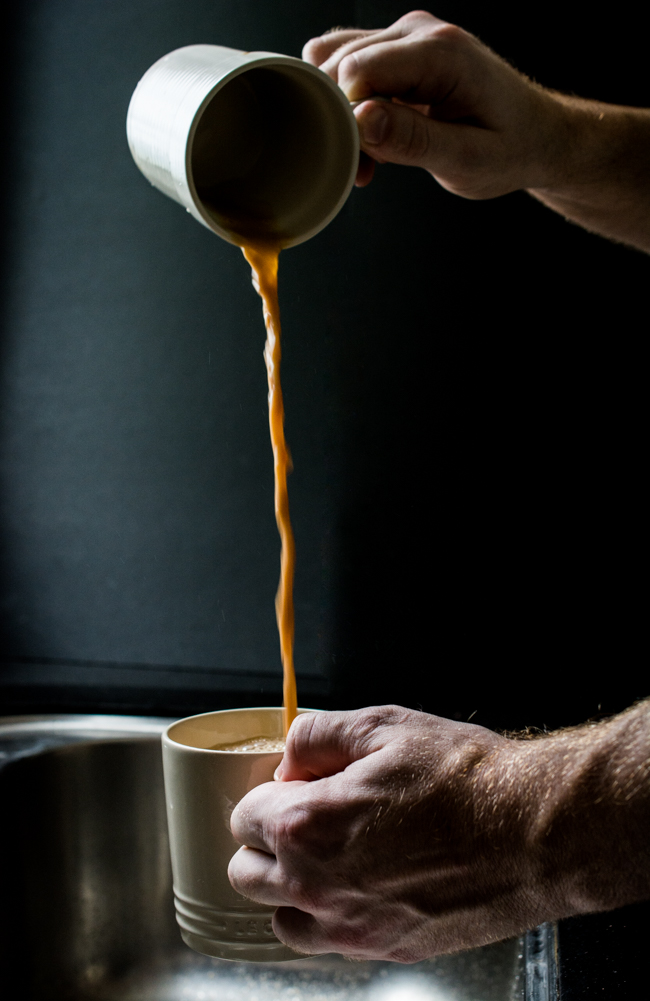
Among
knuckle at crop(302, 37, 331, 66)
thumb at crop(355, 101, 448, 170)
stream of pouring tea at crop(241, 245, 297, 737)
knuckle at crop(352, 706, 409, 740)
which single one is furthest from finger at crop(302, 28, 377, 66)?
knuckle at crop(352, 706, 409, 740)

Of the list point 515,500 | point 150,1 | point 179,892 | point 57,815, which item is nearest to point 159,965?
point 57,815

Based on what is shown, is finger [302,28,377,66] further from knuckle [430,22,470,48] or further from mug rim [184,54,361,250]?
mug rim [184,54,361,250]

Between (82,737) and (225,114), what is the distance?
0.61 m

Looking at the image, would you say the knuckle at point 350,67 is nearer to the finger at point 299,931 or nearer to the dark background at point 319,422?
the dark background at point 319,422

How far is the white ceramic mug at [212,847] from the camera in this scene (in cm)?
46

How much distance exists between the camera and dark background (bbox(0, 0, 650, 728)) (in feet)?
3.17

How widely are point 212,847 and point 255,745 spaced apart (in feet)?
0.23

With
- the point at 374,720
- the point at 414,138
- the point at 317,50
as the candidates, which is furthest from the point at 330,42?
the point at 374,720

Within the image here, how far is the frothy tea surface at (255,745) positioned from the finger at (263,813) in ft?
0.12

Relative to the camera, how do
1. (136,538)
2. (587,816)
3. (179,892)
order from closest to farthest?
(587,816) < (179,892) < (136,538)

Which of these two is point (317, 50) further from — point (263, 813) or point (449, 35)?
point (263, 813)

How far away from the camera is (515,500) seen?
3.21 feet

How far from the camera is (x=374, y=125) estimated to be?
606 millimetres

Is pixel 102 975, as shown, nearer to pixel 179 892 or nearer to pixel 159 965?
pixel 159 965
